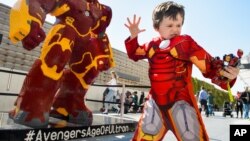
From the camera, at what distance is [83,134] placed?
219 centimetres

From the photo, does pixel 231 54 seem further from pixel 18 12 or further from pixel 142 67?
pixel 142 67

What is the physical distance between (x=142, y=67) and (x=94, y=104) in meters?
6.04

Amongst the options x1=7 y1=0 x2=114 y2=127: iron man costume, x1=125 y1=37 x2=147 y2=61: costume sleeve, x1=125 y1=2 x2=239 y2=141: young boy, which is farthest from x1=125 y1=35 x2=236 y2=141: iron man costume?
x1=7 y1=0 x2=114 y2=127: iron man costume

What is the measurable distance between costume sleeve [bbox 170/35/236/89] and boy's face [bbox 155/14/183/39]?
0.28 ft

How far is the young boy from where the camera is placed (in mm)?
1679

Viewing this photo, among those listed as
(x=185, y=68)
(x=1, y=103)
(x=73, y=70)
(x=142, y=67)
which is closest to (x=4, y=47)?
(x=1, y=103)

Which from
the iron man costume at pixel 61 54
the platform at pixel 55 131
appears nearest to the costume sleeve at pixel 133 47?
the iron man costume at pixel 61 54

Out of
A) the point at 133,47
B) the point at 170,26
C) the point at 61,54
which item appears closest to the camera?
the point at 170,26

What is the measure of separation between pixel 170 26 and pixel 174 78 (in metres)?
0.35

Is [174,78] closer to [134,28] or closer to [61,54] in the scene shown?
[134,28]

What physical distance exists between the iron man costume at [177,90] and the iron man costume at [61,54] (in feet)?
2.45

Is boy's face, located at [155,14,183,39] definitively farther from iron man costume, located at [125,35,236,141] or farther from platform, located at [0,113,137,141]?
platform, located at [0,113,137,141]

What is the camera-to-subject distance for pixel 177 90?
1.74 metres

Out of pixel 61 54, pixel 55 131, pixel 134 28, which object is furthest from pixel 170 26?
pixel 55 131
